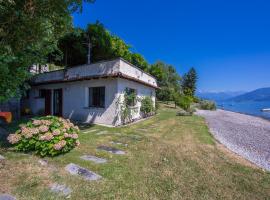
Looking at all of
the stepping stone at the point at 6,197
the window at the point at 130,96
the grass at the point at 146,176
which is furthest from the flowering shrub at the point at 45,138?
the window at the point at 130,96

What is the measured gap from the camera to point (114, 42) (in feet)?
86.9

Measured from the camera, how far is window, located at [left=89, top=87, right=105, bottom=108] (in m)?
12.5

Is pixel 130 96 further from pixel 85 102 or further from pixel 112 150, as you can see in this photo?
pixel 112 150

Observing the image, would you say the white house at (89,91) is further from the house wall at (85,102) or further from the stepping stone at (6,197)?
the stepping stone at (6,197)

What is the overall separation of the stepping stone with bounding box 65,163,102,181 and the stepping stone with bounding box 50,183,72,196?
53 centimetres

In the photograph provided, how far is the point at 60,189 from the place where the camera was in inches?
151

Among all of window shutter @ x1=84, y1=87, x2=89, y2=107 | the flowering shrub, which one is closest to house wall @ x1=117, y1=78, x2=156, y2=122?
window shutter @ x1=84, y1=87, x2=89, y2=107

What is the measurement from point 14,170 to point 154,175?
3353 mm

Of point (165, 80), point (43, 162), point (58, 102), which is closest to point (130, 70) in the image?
point (58, 102)

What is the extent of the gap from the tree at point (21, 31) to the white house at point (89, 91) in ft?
19.6

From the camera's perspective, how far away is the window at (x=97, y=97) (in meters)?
12.5

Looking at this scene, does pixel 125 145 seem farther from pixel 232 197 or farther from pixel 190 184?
pixel 232 197

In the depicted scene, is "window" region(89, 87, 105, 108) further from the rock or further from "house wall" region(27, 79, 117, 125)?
the rock

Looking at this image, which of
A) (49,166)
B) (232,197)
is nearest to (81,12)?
(49,166)
